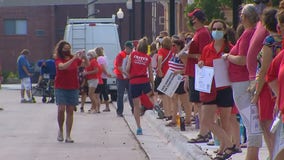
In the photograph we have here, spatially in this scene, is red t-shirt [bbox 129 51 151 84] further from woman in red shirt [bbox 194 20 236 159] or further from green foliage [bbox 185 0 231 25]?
green foliage [bbox 185 0 231 25]

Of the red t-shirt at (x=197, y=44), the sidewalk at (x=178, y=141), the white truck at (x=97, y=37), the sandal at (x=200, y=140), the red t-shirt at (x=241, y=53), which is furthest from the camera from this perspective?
the white truck at (x=97, y=37)

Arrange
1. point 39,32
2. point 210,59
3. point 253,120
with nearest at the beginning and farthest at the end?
point 253,120 → point 210,59 → point 39,32

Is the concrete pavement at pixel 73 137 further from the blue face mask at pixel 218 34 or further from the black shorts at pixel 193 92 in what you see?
the blue face mask at pixel 218 34

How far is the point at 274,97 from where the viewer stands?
8570 mm

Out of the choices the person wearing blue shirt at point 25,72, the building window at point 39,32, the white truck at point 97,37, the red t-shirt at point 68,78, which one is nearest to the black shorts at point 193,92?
the red t-shirt at point 68,78

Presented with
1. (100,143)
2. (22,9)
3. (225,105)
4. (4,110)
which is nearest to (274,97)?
(225,105)

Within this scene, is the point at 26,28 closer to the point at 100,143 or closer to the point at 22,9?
the point at 22,9

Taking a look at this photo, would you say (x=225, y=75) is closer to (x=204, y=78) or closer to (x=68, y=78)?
(x=204, y=78)

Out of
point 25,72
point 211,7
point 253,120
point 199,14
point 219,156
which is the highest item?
point 211,7

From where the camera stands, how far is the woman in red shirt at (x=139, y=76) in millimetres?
16594

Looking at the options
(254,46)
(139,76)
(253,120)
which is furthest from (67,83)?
(254,46)

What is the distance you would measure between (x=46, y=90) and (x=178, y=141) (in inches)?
659

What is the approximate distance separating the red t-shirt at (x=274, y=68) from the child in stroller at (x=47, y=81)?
2271 centimetres

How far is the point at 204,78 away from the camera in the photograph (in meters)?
12.0
